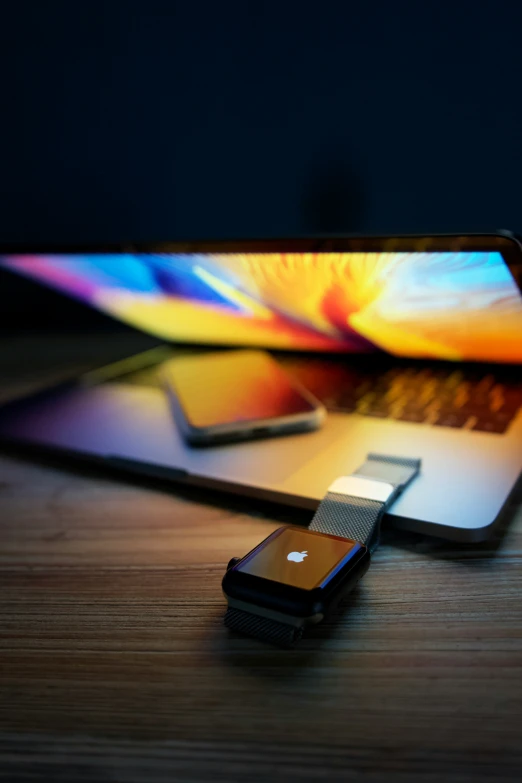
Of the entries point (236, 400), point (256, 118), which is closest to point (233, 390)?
point (236, 400)

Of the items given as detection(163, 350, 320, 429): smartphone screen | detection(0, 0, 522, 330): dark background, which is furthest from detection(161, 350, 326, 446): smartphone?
detection(0, 0, 522, 330): dark background

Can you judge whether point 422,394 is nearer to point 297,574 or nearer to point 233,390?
point 233,390

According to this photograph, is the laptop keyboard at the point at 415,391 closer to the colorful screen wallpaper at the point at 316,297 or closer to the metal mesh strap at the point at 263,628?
the colorful screen wallpaper at the point at 316,297

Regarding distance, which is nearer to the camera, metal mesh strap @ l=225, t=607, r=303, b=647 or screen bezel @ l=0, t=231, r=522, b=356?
metal mesh strap @ l=225, t=607, r=303, b=647

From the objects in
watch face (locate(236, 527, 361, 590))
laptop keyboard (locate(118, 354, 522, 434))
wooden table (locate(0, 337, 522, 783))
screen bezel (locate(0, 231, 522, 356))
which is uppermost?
screen bezel (locate(0, 231, 522, 356))

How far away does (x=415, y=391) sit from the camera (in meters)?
0.65

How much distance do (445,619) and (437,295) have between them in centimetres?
30

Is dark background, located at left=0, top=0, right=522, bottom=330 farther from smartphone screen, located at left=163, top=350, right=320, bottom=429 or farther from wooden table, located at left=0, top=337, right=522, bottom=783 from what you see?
wooden table, located at left=0, top=337, right=522, bottom=783

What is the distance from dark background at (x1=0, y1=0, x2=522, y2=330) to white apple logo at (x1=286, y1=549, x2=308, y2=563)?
67cm

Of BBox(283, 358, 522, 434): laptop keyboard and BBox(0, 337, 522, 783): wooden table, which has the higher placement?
BBox(283, 358, 522, 434): laptop keyboard

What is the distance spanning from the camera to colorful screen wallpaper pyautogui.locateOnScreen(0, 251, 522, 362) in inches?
21.7

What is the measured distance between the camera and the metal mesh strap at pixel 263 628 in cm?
36

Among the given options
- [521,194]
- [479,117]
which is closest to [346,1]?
[479,117]

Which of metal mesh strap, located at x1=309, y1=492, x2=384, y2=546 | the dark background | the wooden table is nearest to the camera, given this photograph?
the wooden table
